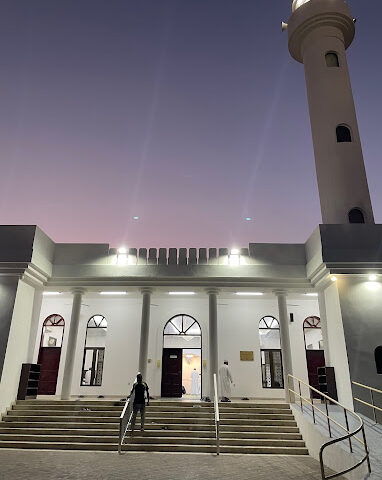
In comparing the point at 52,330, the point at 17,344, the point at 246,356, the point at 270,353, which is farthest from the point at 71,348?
the point at 270,353

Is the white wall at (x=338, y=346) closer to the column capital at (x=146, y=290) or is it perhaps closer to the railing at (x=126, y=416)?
the railing at (x=126, y=416)

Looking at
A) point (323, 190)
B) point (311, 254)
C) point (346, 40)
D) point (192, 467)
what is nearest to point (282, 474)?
point (192, 467)

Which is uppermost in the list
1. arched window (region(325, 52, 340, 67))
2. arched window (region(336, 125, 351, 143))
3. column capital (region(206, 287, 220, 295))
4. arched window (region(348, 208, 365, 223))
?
arched window (region(325, 52, 340, 67))

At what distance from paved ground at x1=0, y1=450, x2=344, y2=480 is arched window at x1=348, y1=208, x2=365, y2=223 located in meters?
8.46

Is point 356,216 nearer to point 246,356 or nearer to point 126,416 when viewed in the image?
point 246,356

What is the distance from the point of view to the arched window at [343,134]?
15.2m

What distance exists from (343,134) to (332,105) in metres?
1.44

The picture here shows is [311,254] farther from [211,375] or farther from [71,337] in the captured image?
[71,337]

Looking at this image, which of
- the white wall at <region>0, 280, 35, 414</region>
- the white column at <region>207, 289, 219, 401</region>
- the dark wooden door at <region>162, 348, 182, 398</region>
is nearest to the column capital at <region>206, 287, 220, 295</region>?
the white column at <region>207, 289, 219, 401</region>

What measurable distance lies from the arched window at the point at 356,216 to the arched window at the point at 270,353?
18.3ft

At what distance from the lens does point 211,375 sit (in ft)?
42.4

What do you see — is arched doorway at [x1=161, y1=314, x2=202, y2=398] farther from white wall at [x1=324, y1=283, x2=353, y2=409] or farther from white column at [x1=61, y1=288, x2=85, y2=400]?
white wall at [x1=324, y1=283, x2=353, y2=409]

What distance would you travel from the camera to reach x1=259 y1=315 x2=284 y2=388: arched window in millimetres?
15945

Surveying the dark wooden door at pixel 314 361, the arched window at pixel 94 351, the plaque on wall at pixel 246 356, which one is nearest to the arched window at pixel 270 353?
the plaque on wall at pixel 246 356
